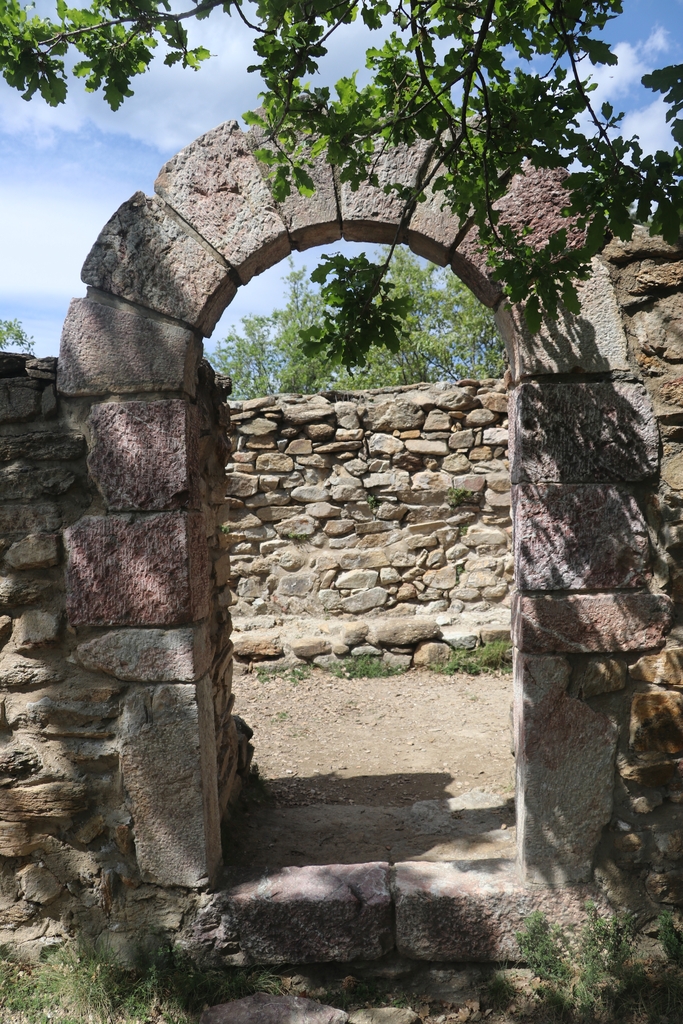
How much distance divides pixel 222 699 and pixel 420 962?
52.6 inches

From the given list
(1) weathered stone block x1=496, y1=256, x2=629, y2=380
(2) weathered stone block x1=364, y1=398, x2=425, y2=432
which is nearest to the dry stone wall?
(2) weathered stone block x1=364, y1=398, x2=425, y2=432

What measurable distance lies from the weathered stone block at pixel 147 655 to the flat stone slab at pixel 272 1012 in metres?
1.01

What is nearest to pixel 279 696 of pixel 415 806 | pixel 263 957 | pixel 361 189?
pixel 415 806

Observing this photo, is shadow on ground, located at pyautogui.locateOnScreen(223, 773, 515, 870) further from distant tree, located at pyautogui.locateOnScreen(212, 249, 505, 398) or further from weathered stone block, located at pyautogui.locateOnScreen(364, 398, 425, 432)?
distant tree, located at pyautogui.locateOnScreen(212, 249, 505, 398)

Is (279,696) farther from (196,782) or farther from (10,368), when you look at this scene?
(10,368)

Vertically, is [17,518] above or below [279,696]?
above

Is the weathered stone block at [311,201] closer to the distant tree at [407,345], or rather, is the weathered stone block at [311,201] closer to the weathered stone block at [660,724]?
the weathered stone block at [660,724]

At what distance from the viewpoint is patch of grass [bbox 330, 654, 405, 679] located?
5.71 metres

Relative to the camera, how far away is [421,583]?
616 cm

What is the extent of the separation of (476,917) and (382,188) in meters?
2.46

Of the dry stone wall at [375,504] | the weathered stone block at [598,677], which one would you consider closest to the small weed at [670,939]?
the weathered stone block at [598,677]

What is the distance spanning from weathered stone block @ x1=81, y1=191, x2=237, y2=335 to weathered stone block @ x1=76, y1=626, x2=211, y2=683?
107 centimetres

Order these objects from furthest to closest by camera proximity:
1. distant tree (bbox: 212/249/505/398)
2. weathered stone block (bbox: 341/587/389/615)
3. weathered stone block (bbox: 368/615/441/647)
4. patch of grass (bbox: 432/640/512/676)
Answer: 1. distant tree (bbox: 212/249/505/398)
2. weathered stone block (bbox: 341/587/389/615)
3. weathered stone block (bbox: 368/615/441/647)
4. patch of grass (bbox: 432/640/512/676)

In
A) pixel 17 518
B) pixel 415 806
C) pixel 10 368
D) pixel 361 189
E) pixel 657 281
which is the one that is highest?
pixel 361 189
